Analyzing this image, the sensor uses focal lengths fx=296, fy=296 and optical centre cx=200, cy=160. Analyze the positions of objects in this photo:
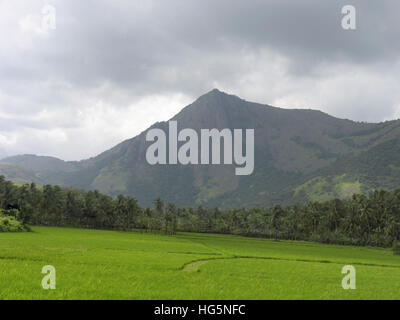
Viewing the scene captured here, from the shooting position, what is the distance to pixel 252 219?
152125mm

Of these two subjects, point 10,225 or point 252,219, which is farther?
point 252,219

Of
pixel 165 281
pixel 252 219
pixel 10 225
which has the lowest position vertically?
pixel 252 219

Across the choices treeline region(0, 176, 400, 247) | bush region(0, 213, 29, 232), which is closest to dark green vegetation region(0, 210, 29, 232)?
bush region(0, 213, 29, 232)

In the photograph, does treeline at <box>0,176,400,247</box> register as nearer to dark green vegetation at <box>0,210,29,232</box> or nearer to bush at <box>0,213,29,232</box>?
dark green vegetation at <box>0,210,29,232</box>

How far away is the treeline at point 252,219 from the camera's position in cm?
11131

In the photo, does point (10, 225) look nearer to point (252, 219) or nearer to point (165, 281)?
point (165, 281)

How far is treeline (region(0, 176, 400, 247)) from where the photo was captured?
111m

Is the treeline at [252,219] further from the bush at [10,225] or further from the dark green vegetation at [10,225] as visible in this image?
the bush at [10,225]

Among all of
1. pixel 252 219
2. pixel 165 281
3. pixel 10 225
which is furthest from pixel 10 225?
pixel 252 219

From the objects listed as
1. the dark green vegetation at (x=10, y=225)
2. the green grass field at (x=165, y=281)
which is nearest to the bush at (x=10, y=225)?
the dark green vegetation at (x=10, y=225)
